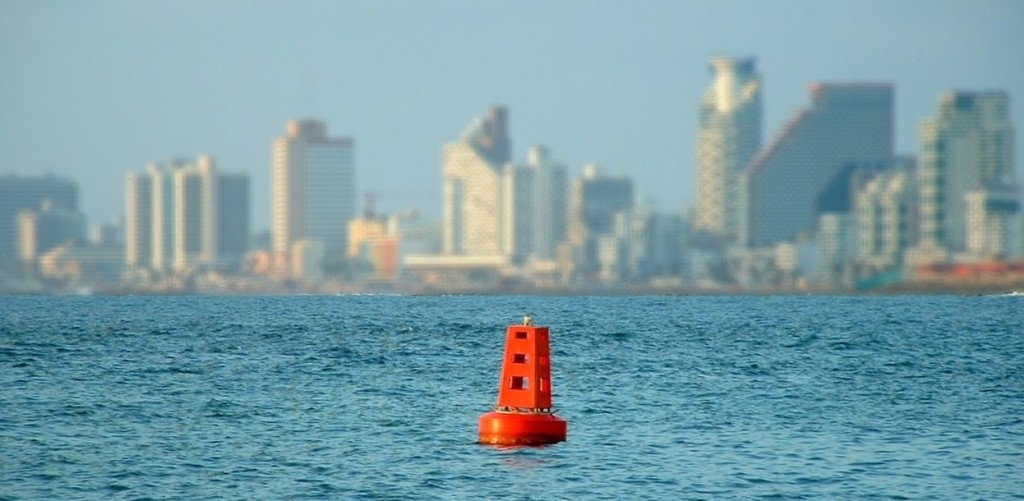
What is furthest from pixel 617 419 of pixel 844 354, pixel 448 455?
pixel 844 354

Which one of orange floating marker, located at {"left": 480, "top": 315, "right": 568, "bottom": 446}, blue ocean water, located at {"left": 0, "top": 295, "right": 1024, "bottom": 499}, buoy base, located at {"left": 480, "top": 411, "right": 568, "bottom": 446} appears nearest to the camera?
blue ocean water, located at {"left": 0, "top": 295, "right": 1024, "bottom": 499}

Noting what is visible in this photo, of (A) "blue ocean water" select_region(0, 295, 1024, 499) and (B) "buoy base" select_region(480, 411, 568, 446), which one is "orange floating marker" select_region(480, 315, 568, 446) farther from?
(A) "blue ocean water" select_region(0, 295, 1024, 499)

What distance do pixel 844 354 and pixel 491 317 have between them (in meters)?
29.4

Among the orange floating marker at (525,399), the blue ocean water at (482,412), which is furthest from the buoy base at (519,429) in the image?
the blue ocean water at (482,412)

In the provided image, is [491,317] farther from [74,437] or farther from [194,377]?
[74,437]

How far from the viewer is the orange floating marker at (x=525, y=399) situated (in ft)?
119

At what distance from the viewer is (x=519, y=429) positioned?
36.4 m

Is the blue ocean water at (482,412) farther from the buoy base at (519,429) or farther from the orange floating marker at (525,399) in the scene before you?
the orange floating marker at (525,399)

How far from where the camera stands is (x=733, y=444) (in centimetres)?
3816

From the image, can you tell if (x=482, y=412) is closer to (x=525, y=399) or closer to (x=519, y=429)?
(x=525, y=399)

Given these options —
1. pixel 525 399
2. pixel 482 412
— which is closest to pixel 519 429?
pixel 525 399

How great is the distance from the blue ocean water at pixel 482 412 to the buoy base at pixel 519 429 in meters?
0.36

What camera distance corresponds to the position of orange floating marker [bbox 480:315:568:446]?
36.2 m

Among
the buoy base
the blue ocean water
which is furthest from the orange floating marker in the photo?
the blue ocean water
